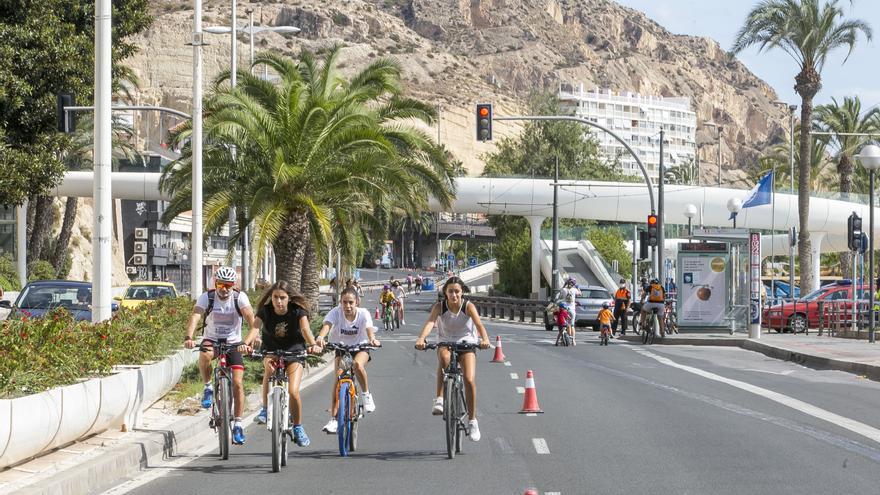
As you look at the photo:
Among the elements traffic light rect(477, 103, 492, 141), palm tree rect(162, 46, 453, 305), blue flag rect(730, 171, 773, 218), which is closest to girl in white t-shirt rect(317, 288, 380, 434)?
palm tree rect(162, 46, 453, 305)

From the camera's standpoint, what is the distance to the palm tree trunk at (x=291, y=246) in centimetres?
3114

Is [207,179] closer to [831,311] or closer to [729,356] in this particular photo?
[729,356]

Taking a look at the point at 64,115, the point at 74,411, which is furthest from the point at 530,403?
the point at 64,115

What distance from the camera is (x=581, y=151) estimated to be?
94.5 m

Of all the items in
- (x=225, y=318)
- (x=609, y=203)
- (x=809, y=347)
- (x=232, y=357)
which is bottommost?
(x=809, y=347)

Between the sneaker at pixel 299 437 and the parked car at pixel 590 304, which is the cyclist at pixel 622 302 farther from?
the sneaker at pixel 299 437

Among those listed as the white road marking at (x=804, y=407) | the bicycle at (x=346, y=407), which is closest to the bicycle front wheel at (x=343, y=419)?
the bicycle at (x=346, y=407)

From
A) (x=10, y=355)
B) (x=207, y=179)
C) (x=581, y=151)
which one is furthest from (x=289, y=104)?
(x=581, y=151)

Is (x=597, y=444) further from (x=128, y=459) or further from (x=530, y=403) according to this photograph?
(x=128, y=459)

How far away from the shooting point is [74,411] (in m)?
10.9

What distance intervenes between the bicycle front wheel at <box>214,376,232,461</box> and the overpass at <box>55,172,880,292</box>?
5093 centimetres

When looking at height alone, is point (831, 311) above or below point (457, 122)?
below

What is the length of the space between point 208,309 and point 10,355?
234 cm

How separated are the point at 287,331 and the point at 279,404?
44.4 inches
